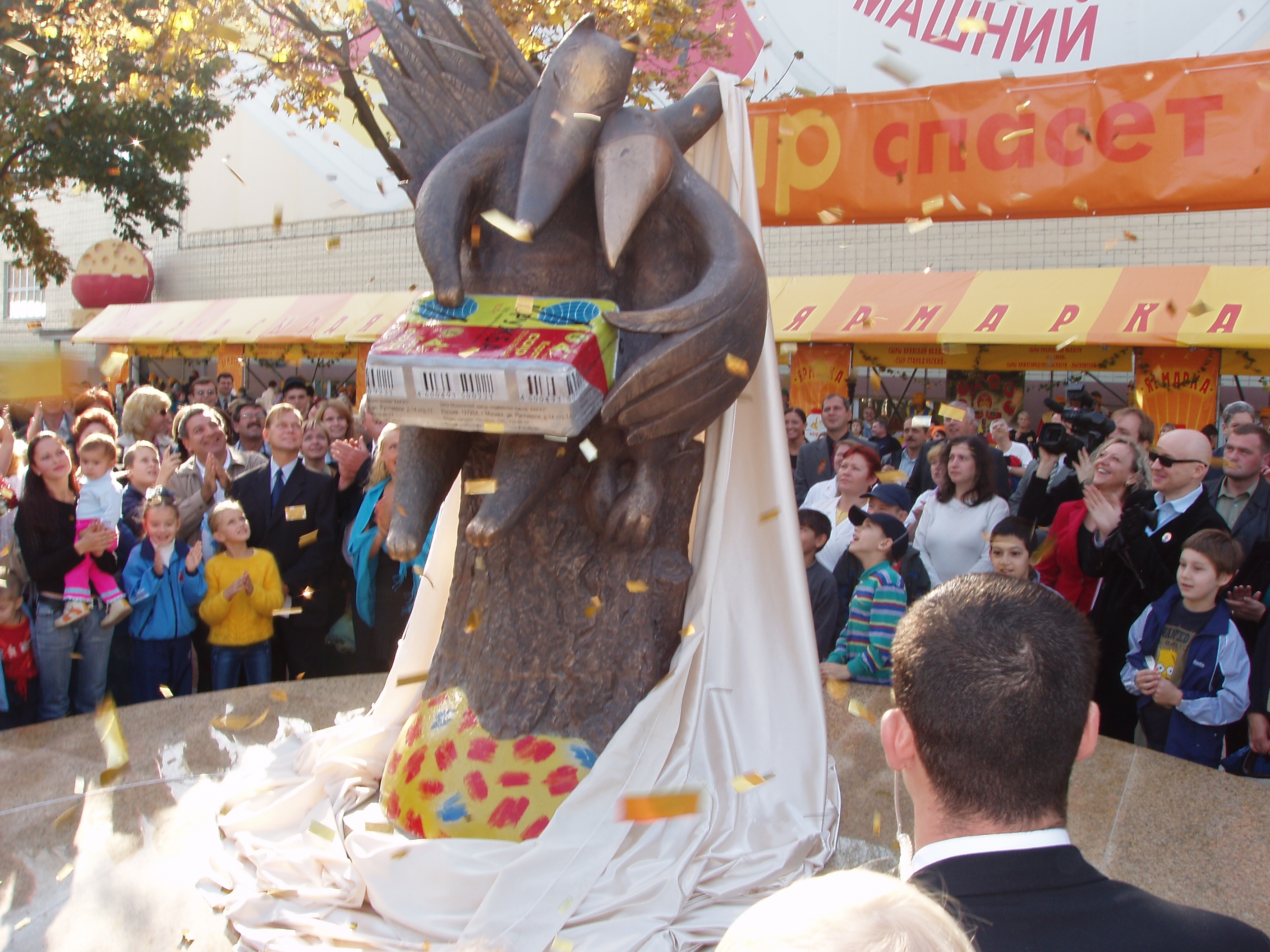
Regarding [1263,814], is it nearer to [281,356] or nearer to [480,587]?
[480,587]

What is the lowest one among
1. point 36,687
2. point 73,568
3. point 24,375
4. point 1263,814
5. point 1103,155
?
point 1263,814

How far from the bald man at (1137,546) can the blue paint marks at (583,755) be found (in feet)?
7.59

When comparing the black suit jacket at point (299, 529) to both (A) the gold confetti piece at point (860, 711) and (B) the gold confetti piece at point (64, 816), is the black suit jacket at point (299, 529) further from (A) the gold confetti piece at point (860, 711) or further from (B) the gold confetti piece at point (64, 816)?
(A) the gold confetti piece at point (860, 711)

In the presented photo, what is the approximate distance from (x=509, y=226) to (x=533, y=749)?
1.57m

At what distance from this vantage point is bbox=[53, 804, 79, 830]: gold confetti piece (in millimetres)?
3330

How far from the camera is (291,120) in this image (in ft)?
62.4

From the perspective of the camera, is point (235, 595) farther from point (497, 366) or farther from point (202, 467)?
point (497, 366)

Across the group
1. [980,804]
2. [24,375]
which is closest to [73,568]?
[24,375]

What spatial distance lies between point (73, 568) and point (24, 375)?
3.67 m

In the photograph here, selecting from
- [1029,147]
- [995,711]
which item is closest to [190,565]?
[995,711]

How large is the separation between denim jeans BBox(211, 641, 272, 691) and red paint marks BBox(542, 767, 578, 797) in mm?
2170

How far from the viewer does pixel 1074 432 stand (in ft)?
19.3

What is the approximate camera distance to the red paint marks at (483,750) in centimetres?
315

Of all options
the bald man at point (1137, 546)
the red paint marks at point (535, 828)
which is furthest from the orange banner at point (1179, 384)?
the red paint marks at point (535, 828)
